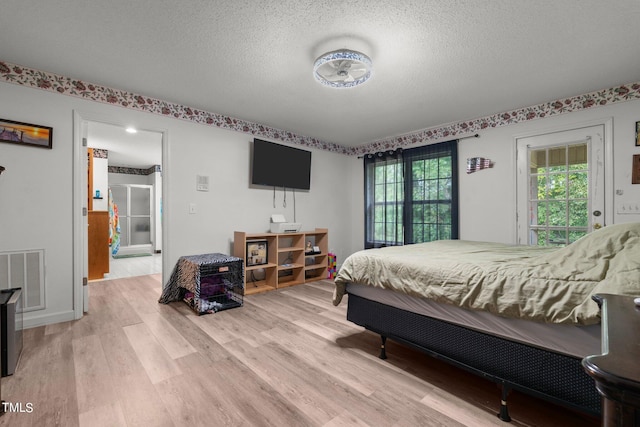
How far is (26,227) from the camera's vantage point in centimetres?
254

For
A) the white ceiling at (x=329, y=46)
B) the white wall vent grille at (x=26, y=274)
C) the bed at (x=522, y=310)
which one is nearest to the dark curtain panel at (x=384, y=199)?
the white ceiling at (x=329, y=46)

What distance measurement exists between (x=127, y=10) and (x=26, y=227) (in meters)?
2.08

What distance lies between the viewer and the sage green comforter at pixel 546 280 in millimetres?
1167

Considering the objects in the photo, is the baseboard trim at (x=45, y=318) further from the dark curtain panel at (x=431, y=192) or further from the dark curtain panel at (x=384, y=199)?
the dark curtain panel at (x=431, y=192)

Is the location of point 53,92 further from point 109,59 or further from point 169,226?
point 169,226

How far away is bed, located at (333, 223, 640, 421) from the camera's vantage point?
120 cm

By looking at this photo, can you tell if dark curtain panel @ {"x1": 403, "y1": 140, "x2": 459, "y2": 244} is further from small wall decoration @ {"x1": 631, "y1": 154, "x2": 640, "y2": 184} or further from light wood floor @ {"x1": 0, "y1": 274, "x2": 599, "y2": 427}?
light wood floor @ {"x1": 0, "y1": 274, "x2": 599, "y2": 427}

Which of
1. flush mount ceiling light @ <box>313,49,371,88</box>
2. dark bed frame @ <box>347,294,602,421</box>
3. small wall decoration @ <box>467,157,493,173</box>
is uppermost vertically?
flush mount ceiling light @ <box>313,49,371,88</box>

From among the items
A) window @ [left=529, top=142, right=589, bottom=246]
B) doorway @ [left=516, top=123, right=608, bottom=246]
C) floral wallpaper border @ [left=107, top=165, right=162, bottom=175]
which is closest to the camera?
doorway @ [left=516, top=123, right=608, bottom=246]

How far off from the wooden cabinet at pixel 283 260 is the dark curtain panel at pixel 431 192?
4.61 ft

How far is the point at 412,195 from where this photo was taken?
444 centimetres

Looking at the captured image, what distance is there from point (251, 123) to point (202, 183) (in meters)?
1.11

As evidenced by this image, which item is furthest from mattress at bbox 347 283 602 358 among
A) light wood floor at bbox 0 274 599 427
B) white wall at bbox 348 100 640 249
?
white wall at bbox 348 100 640 249

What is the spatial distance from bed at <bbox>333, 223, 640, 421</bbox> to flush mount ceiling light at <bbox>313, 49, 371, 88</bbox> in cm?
150
